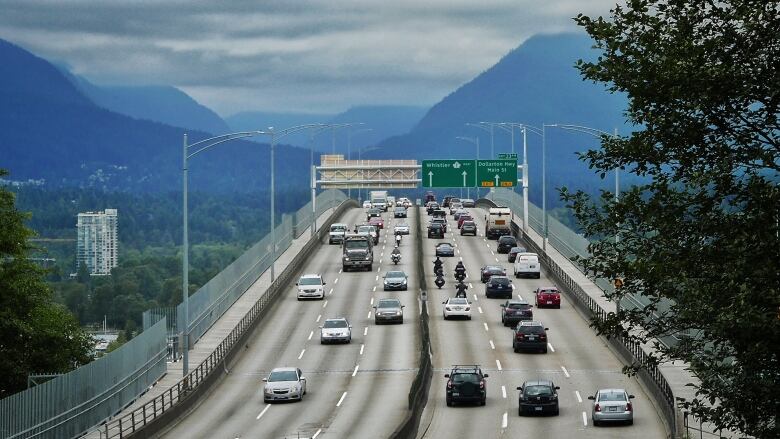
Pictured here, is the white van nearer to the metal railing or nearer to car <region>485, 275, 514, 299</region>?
car <region>485, 275, 514, 299</region>

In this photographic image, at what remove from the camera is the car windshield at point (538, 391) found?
51.0 meters

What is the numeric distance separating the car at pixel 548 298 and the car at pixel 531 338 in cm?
1466

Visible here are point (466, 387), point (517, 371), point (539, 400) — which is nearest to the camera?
point (539, 400)

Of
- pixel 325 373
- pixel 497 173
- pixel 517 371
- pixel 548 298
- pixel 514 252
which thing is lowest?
pixel 325 373

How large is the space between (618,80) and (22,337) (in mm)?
41201

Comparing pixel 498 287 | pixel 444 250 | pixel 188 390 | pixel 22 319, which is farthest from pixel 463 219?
pixel 188 390

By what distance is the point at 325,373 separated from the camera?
6331 cm

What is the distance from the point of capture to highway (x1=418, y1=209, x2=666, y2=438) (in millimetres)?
48656

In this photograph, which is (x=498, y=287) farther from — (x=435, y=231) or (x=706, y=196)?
(x=706, y=196)

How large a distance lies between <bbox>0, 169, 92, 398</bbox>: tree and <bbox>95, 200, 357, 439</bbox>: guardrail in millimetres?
8234

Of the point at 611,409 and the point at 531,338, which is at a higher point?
the point at 531,338

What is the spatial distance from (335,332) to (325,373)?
26.1 ft

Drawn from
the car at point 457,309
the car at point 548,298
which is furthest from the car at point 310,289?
the car at point 548,298

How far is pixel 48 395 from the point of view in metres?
41.5
